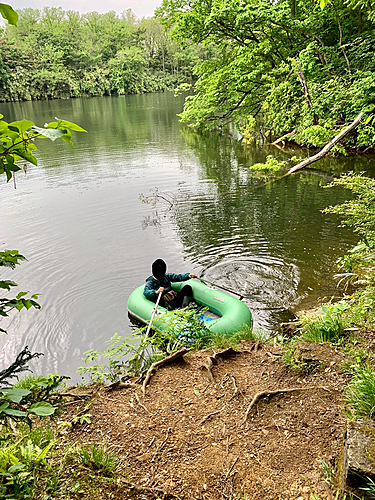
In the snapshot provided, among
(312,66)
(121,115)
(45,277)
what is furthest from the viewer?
(121,115)

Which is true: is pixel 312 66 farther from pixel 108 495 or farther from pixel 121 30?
pixel 121 30

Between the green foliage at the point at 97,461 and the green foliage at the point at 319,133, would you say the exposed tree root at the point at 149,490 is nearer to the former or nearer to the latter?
the green foliage at the point at 97,461

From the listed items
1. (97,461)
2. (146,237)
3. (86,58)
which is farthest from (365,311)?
(86,58)

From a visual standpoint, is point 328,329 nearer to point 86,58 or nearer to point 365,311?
point 365,311

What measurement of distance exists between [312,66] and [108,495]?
1368cm

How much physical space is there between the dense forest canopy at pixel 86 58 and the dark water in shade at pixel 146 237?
1629 inches

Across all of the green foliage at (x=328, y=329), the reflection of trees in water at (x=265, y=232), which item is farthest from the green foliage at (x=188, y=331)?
the reflection of trees in water at (x=265, y=232)

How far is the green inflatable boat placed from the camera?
17.2 feet

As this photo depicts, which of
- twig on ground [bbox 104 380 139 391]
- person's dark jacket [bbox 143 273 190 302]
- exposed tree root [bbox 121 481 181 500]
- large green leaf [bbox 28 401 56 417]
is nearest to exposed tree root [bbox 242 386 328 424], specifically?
exposed tree root [bbox 121 481 181 500]

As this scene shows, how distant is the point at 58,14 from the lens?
229ft

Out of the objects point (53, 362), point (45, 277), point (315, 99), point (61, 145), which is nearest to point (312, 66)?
point (315, 99)

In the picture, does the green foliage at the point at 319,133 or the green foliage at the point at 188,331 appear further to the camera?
the green foliage at the point at 319,133

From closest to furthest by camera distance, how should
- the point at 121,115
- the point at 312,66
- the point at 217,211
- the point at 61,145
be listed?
the point at 217,211, the point at 312,66, the point at 61,145, the point at 121,115

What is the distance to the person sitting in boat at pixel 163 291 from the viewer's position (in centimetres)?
621
